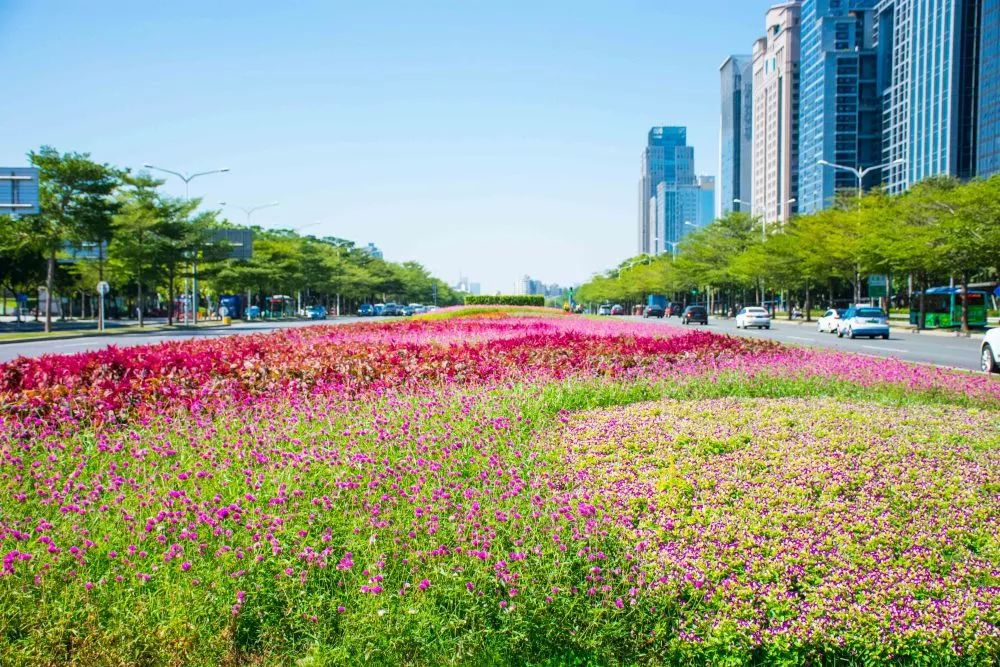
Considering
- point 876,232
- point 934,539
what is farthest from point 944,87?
point 934,539

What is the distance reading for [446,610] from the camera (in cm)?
344

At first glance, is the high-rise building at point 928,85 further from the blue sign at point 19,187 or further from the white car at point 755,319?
the blue sign at point 19,187

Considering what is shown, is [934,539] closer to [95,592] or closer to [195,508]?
[195,508]

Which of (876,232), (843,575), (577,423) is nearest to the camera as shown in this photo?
(843,575)

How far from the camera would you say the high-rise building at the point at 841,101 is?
148 meters

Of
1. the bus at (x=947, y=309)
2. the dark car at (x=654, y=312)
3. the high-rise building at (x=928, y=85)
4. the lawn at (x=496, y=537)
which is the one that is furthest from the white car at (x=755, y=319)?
the high-rise building at (x=928, y=85)

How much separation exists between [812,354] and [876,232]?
36.3 meters

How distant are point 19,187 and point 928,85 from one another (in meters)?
132

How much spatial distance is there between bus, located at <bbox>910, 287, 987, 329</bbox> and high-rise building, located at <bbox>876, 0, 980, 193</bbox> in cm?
6395

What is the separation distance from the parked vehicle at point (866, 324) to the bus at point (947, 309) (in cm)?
820

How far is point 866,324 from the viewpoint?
114 feet

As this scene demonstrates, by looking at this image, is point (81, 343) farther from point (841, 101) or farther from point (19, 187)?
point (841, 101)

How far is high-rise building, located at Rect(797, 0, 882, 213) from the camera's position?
148 metres

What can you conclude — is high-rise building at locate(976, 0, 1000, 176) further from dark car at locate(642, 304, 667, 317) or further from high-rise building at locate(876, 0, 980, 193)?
dark car at locate(642, 304, 667, 317)
